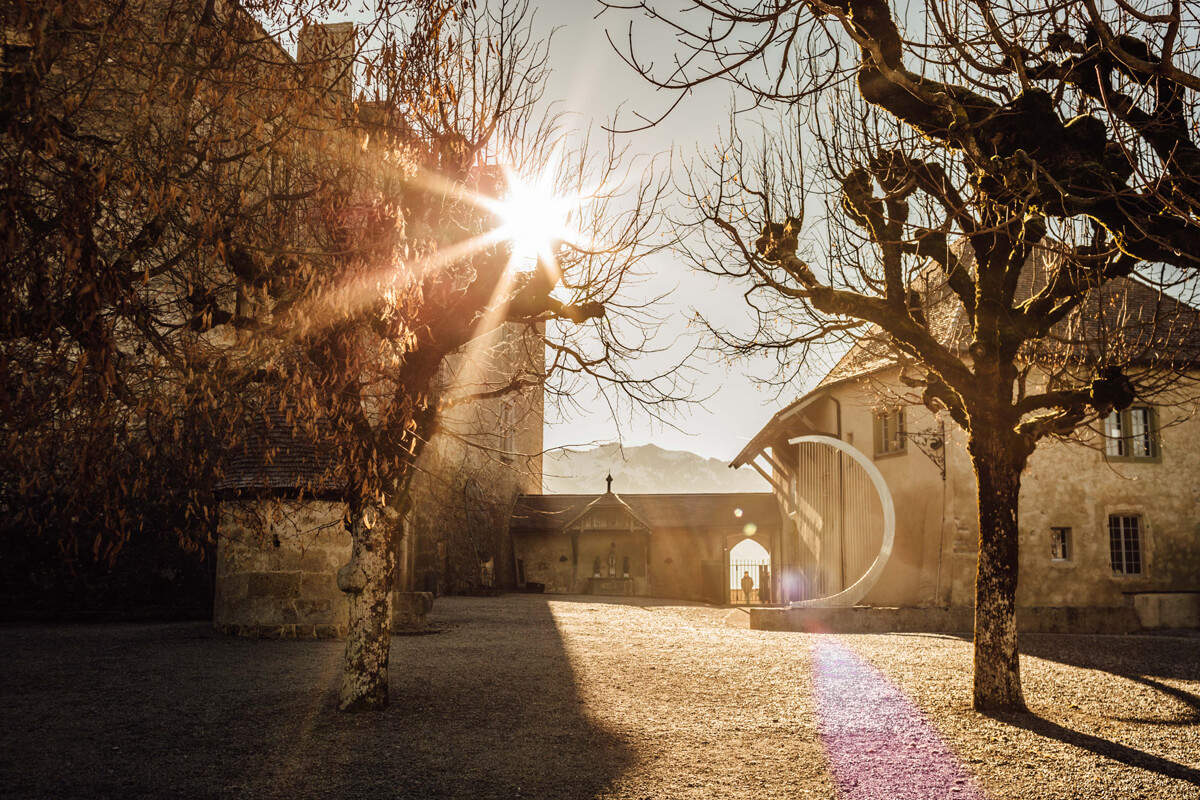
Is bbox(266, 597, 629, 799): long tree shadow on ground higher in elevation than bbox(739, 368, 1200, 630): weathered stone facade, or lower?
lower

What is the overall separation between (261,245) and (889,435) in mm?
17228

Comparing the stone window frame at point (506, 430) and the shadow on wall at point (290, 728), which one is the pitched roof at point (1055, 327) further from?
the shadow on wall at point (290, 728)

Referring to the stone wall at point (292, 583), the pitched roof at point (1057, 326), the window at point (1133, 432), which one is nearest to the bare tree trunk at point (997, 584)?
the pitched roof at point (1057, 326)

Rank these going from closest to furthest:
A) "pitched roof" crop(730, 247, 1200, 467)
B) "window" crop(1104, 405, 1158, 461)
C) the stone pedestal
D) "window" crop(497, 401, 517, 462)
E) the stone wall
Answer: "window" crop(497, 401, 517, 462) < "pitched roof" crop(730, 247, 1200, 467) < the stone wall < "window" crop(1104, 405, 1158, 461) < the stone pedestal

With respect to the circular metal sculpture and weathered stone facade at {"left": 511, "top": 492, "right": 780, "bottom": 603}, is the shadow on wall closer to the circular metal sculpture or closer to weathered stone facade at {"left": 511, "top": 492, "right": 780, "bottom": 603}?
the circular metal sculpture

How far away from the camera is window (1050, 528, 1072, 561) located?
1866 centimetres

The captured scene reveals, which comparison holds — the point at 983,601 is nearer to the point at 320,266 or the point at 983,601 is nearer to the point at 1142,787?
the point at 1142,787

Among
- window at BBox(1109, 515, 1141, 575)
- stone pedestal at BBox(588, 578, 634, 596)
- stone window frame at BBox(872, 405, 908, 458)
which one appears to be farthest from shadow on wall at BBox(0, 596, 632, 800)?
stone pedestal at BBox(588, 578, 634, 596)

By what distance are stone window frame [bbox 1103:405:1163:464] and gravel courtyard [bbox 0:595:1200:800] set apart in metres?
6.99

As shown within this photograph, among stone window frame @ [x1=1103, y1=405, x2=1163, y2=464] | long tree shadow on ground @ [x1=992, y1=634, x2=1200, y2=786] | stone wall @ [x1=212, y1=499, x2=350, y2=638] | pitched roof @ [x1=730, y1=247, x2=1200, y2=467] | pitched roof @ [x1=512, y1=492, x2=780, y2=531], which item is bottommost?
long tree shadow on ground @ [x1=992, y1=634, x2=1200, y2=786]

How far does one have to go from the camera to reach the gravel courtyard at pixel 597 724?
579cm

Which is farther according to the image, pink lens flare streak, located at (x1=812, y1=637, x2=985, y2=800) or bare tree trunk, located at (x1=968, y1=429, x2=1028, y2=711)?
bare tree trunk, located at (x1=968, y1=429, x2=1028, y2=711)

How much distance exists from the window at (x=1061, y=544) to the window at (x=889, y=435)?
141 inches

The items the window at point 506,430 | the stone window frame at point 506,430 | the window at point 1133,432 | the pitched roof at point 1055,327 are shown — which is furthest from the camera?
the window at point 1133,432
